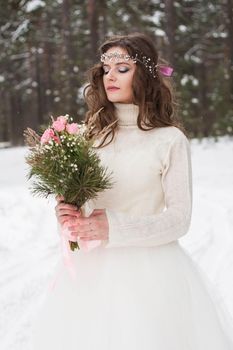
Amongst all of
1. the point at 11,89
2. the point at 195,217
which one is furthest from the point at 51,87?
the point at 195,217

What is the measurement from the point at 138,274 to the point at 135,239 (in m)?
0.20

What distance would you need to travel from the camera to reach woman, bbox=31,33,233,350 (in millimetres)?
2219

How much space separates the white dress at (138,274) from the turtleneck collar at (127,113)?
0.07 m

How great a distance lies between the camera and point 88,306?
90.7 inches

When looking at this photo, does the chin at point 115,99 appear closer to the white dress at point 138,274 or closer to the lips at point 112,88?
the lips at point 112,88

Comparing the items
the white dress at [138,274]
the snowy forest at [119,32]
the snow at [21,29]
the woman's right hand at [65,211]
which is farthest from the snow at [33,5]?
the woman's right hand at [65,211]

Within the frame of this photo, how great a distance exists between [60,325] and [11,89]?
3327 cm

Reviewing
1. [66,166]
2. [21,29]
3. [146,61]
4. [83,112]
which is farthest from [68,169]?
[21,29]

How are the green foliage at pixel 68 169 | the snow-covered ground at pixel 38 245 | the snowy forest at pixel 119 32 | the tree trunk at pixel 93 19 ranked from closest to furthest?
the green foliage at pixel 68 169
the snow-covered ground at pixel 38 245
the snowy forest at pixel 119 32
the tree trunk at pixel 93 19

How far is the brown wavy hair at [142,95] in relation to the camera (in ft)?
8.16

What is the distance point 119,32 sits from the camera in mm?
20297

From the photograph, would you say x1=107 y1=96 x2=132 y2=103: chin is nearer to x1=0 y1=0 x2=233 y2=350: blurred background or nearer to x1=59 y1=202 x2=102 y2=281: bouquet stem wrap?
x1=59 y1=202 x2=102 y2=281: bouquet stem wrap

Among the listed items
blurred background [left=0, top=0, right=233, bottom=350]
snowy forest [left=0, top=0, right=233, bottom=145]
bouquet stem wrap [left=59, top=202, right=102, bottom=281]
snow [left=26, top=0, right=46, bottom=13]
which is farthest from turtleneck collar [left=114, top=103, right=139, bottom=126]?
snow [left=26, top=0, right=46, bottom=13]

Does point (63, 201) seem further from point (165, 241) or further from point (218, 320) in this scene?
point (218, 320)
